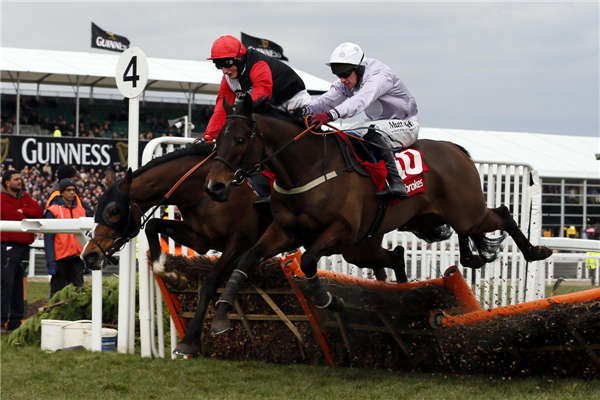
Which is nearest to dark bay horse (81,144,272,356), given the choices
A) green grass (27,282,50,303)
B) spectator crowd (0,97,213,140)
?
green grass (27,282,50,303)

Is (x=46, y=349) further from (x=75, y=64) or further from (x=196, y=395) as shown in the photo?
(x=75, y=64)

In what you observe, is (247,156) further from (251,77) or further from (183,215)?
(183,215)

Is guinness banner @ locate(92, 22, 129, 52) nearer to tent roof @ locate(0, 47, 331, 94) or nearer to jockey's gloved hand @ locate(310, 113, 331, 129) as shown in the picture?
tent roof @ locate(0, 47, 331, 94)

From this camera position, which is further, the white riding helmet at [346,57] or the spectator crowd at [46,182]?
the spectator crowd at [46,182]

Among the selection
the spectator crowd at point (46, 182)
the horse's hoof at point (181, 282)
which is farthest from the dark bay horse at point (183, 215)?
the spectator crowd at point (46, 182)

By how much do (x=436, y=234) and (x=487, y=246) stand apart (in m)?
0.45

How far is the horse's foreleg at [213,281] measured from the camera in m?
5.01

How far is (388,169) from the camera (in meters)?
5.13

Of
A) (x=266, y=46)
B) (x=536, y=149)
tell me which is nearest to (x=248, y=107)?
(x=536, y=149)

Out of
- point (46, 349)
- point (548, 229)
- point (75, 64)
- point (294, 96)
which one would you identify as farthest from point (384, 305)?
point (75, 64)

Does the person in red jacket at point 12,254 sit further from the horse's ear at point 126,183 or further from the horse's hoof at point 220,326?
the horse's hoof at point 220,326

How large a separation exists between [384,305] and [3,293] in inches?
192

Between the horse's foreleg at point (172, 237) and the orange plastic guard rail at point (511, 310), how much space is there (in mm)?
2040

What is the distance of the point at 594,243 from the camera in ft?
23.2
